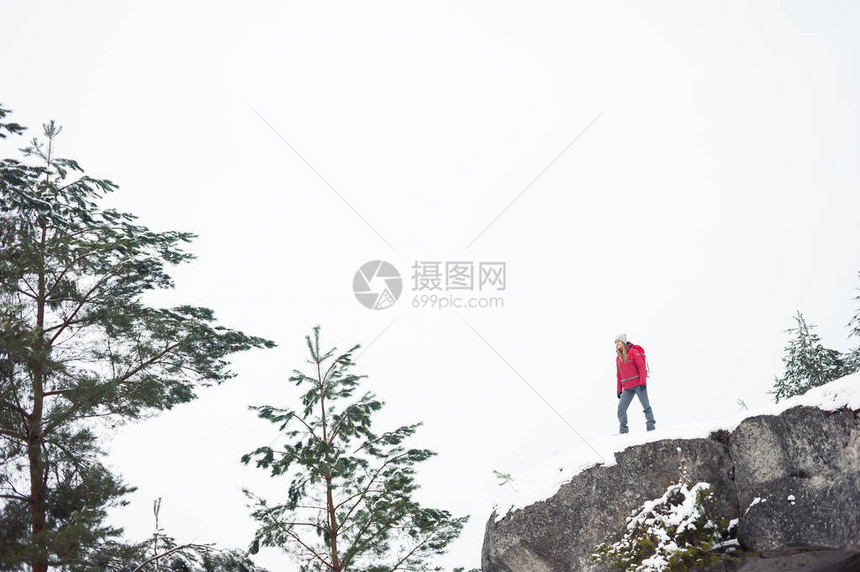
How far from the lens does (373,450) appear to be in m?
12.0

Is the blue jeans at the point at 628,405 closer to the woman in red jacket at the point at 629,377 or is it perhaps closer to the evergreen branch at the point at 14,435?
the woman in red jacket at the point at 629,377

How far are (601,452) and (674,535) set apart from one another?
2166 millimetres

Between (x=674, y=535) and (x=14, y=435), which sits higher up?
(x=14, y=435)

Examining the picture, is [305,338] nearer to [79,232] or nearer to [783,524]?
[79,232]

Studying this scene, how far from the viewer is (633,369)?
12656 mm

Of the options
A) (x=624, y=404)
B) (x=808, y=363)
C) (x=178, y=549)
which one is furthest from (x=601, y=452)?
(x=808, y=363)

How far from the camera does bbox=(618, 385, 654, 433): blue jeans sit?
12.6 metres

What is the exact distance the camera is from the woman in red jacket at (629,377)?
12.6 metres

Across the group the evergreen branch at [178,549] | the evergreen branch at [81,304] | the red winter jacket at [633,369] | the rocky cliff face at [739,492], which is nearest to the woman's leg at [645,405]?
the red winter jacket at [633,369]

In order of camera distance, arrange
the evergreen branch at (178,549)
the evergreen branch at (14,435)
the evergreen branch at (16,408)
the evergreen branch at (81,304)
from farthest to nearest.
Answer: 1. the evergreen branch at (81,304)
2. the evergreen branch at (178,549)
3. the evergreen branch at (14,435)
4. the evergreen branch at (16,408)

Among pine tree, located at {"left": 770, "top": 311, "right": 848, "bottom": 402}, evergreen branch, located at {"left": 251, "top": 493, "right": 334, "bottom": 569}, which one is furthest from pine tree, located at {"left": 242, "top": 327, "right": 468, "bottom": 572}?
pine tree, located at {"left": 770, "top": 311, "right": 848, "bottom": 402}

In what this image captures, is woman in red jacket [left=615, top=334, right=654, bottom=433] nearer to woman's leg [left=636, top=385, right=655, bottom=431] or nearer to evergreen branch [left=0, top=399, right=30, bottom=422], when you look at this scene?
woman's leg [left=636, top=385, right=655, bottom=431]

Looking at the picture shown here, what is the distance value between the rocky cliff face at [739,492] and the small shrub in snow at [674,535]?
36 centimetres

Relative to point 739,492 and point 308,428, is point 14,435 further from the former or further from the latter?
point 739,492
